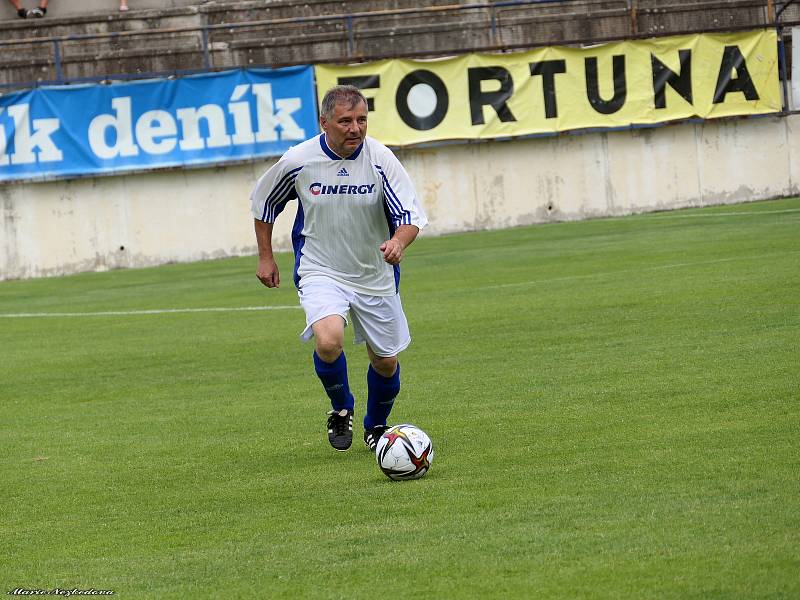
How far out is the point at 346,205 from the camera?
8.23 metres

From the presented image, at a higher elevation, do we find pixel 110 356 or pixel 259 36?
pixel 259 36

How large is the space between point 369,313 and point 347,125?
3.53 feet

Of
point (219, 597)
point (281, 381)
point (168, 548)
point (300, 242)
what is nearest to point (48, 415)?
point (281, 381)

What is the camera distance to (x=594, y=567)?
5.05 metres

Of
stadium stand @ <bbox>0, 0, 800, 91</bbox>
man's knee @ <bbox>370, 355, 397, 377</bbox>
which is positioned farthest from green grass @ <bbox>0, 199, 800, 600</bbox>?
stadium stand @ <bbox>0, 0, 800, 91</bbox>

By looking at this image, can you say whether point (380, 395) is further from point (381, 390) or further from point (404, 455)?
point (404, 455)

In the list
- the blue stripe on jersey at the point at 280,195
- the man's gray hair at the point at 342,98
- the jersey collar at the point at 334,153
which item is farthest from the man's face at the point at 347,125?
the blue stripe on jersey at the point at 280,195

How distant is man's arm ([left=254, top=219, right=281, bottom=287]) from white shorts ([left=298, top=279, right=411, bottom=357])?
0.76 feet

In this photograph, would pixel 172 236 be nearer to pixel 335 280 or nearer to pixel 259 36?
pixel 259 36

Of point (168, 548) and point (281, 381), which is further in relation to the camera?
point (281, 381)

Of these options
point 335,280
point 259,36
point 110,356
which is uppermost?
point 259,36

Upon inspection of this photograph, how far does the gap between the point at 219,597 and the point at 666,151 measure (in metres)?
23.7

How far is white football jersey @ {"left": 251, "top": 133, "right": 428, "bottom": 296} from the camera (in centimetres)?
817

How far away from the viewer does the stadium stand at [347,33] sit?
28422 millimetres
